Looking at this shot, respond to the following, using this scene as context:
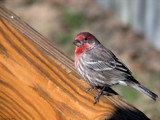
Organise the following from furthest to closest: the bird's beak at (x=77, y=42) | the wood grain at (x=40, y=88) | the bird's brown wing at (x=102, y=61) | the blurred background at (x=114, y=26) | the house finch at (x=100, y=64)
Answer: the blurred background at (x=114, y=26), the bird's brown wing at (x=102, y=61), the house finch at (x=100, y=64), the bird's beak at (x=77, y=42), the wood grain at (x=40, y=88)

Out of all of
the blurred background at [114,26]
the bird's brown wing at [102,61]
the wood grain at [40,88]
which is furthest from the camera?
the blurred background at [114,26]

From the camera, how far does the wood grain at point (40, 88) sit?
2.12 metres

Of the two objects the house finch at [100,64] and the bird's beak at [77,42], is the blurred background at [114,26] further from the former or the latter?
the bird's beak at [77,42]

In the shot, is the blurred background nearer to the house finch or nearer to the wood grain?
the house finch

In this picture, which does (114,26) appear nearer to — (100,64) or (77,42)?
(100,64)

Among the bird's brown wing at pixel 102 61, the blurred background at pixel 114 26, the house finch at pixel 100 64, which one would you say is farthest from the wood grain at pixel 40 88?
the blurred background at pixel 114 26

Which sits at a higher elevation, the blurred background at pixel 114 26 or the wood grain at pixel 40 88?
the blurred background at pixel 114 26

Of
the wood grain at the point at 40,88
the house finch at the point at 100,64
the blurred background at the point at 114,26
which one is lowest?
the wood grain at the point at 40,88

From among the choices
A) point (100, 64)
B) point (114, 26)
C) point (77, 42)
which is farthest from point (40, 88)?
point (114, 26)

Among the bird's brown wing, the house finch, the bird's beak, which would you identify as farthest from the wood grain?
the bird's brown wing

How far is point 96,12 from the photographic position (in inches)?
372

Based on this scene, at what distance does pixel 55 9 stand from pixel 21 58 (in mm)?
7164

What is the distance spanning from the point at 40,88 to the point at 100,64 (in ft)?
8.63

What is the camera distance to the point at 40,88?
2232 mm
